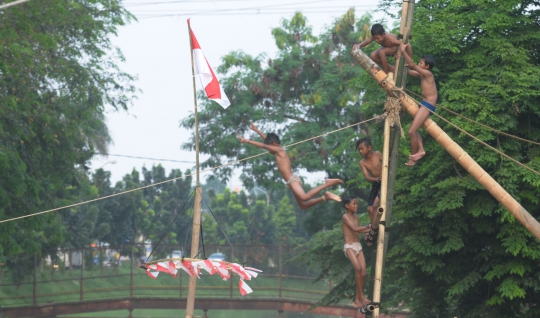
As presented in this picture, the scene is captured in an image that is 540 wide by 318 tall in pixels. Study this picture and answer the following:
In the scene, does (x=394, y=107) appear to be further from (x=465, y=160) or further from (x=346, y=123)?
(x=346, y=123)

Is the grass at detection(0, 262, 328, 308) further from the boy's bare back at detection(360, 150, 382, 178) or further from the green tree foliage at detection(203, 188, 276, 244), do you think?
the boy's bare back at detection(360, 150, 382, 178)

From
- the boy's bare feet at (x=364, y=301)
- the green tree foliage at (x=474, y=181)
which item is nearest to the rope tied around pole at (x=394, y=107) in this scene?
the boy's bare feet at (x=364, y=301)

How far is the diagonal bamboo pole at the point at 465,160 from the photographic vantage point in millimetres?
9406

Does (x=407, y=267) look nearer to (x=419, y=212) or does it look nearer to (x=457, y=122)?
(x=419, y=212)

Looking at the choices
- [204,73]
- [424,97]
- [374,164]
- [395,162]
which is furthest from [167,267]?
[424,97]

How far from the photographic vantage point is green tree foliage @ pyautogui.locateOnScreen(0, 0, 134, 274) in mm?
19125

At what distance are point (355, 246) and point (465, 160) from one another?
1.60m

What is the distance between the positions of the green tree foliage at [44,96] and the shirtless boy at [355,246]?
33.5ft

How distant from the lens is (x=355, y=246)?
9992mm

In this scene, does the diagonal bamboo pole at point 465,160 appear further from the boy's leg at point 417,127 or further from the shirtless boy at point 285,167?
the shirtless boy at point 285,167

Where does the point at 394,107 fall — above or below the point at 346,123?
below

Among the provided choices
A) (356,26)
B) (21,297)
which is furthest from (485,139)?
(21,297)

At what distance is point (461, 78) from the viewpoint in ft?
→ 49.0

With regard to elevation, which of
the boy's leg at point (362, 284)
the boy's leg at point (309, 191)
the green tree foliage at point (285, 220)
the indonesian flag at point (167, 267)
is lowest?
the boy's leg at point (362, 284)
